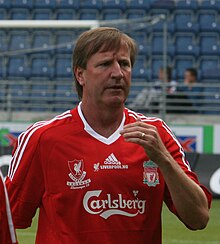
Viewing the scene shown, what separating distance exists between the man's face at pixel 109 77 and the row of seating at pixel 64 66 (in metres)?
16.1

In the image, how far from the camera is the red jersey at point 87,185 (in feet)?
11.6

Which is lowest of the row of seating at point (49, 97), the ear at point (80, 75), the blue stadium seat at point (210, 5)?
the row of seating at point (49, 97)

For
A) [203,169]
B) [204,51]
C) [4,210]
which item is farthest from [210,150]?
[4,210]

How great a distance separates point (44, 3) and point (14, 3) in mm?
823

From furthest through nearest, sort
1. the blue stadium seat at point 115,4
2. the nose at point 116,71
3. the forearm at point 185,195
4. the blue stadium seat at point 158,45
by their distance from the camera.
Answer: the blue stadium seat at point 115,4 < the blue stadium seat at point 158,45 < the nose at point 116,71 < the forearm at point 185,195

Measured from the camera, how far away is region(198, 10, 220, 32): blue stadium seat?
68.0 feet

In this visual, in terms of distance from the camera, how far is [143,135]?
10.4ft


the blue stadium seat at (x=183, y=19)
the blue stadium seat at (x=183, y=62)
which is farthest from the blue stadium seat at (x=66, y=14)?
the blue stadium seat at (x=183, y=62)

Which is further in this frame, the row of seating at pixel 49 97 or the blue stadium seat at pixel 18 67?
the blue stadium seat at pixel 18 67

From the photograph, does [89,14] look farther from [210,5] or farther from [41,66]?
[210,5]

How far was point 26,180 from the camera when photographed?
12.0 feet

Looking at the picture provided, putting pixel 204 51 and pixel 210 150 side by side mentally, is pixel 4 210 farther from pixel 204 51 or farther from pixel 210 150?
pixel 204 51

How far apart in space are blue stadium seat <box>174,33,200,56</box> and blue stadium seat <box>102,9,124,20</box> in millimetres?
1633

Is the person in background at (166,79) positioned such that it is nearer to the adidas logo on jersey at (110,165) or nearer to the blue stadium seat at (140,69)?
the blue stadium seat at (140,69)
